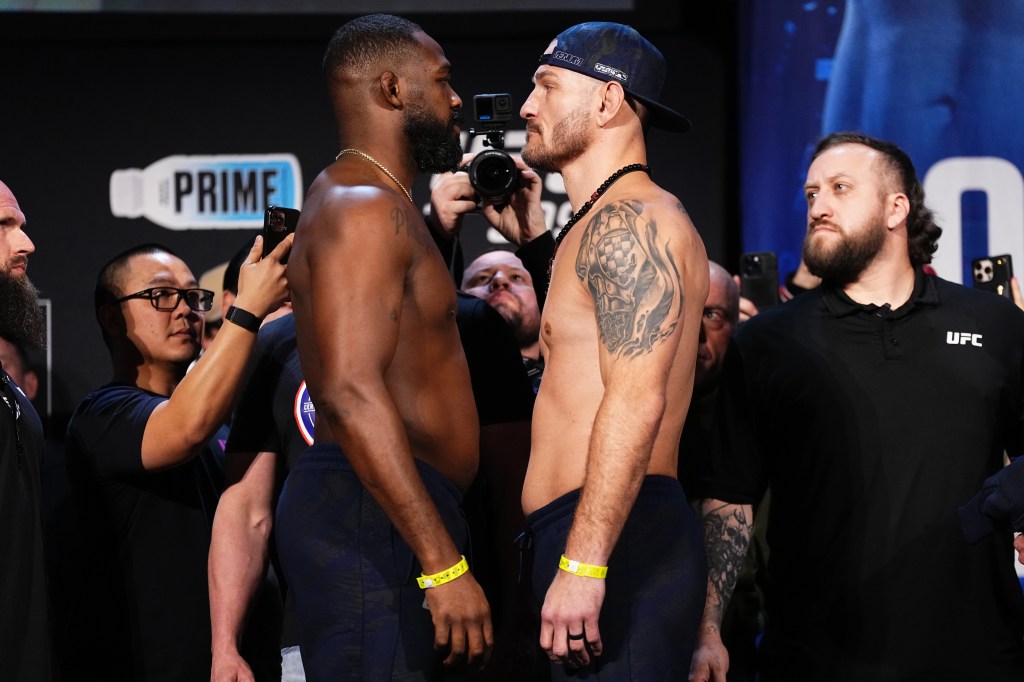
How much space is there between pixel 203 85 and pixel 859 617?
357cm

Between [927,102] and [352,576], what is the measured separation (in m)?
2.98

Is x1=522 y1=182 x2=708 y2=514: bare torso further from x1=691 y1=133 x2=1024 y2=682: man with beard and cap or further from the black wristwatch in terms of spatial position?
the black wristwatch

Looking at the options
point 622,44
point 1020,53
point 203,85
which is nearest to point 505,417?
point 622,44

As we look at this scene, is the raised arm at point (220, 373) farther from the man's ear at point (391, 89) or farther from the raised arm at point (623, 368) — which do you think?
the raised arm at point (623, 368)

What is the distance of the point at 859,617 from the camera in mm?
2740

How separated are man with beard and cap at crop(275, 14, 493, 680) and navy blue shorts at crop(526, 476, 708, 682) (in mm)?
177

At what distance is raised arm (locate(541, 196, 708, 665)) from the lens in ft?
6.66

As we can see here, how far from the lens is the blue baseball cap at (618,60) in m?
2.42

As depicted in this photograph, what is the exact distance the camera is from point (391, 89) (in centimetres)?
243

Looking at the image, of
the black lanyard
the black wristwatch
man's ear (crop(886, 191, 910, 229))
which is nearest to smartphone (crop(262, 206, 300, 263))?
the black wristwatch

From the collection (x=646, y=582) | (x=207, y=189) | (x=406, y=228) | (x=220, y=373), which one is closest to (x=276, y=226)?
(x=220, y=373)

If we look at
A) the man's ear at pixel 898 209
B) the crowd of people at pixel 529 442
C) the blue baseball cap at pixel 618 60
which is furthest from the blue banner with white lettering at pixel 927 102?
the blue baseball cap at pixel 618 60

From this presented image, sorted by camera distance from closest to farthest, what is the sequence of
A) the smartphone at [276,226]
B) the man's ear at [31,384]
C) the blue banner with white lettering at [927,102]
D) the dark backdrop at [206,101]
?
the smartphone at [276,226], the blue banner with white lettering at [927,102], the man's ear at [31,384], the dark backdrop at [206,101]

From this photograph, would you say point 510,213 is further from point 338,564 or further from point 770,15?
point 770,15
